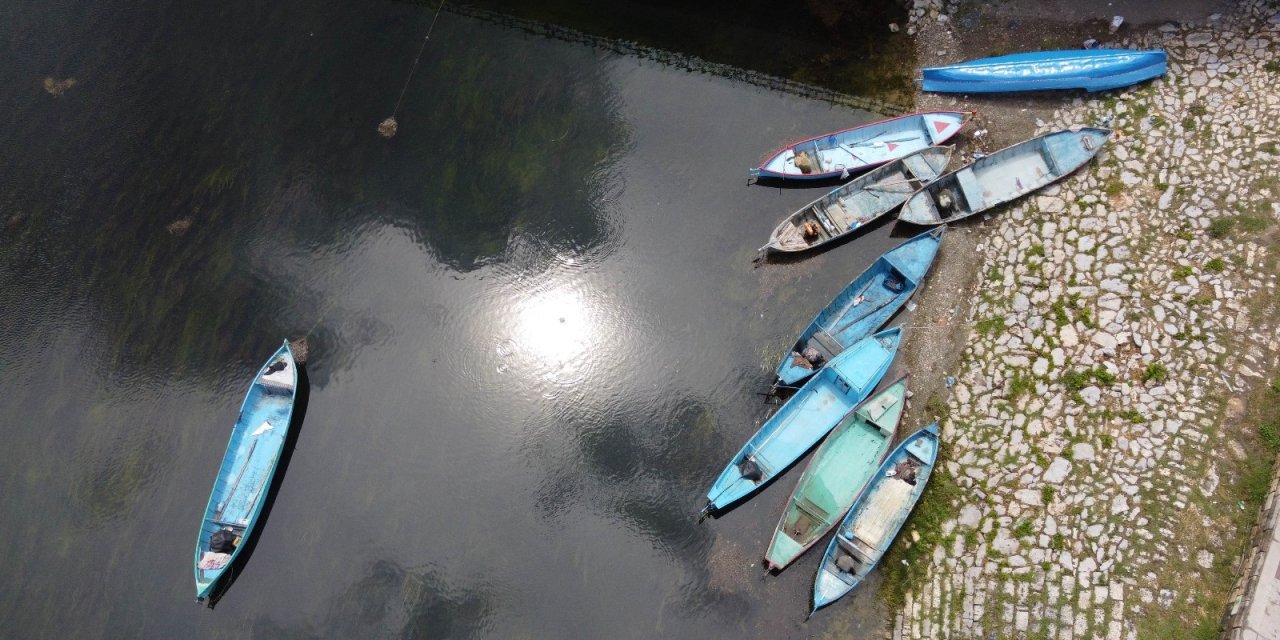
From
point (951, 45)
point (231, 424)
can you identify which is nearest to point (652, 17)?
point (951, 45)

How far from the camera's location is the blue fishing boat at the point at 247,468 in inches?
925

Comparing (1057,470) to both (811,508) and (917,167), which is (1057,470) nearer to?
(811,508)

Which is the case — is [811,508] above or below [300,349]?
above

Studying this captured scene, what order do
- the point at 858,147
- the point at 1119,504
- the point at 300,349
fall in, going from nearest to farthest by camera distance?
the point at 1119,504, the point at 300,349, the point at 858,147

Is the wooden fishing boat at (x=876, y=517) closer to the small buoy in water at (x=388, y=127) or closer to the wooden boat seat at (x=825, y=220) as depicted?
the wooden boat seat at (x=825, y=220)

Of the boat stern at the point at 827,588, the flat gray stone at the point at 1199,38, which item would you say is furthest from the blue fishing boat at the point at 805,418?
the flat gray stone at the point at 1199,38

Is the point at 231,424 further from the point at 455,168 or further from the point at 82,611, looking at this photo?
the point at 455,168

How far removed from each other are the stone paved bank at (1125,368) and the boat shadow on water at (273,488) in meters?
21.5

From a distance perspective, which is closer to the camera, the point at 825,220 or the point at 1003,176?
the point at 1003,176

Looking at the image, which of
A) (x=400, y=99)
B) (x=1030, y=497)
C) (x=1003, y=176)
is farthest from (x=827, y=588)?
(x=400, y=99)

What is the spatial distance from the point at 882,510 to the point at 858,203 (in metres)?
11.2

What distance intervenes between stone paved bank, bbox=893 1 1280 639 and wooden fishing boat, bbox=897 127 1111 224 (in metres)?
0.56

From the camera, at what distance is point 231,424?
25812 mm

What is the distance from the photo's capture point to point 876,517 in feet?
73.0
